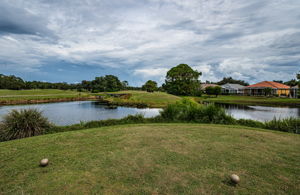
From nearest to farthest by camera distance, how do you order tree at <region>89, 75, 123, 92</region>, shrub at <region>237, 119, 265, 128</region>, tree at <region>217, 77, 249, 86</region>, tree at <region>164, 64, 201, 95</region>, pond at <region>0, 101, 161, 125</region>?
1. shrub at <region>237, 119, 265, 128</region>
2. pond at <region>0, 101, 161, 125</region>
3. tree at <region>164, 64, 201, 95</region>
4. tree at <region>89, 75, 123, 92</region>
5. tree at <region>217, 77, 249, 86</region>

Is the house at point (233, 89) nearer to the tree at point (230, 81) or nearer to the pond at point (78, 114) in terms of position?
the tree at point (230, 81)

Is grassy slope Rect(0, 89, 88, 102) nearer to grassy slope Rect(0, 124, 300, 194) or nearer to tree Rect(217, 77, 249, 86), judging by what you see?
grassy slope Rect(0, 124, 300, 194)

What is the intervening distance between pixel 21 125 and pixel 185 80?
43.3m

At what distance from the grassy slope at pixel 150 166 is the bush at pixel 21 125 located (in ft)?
6.02

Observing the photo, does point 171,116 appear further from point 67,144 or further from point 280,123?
point 67,144

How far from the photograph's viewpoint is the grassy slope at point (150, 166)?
265cm

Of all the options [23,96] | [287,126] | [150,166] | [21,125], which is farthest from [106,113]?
[23,96]

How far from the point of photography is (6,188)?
262 centimetres

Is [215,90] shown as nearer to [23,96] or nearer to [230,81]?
[23,96]

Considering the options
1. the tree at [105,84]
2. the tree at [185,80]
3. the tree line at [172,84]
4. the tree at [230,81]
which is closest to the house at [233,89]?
the tree line at [172,84]

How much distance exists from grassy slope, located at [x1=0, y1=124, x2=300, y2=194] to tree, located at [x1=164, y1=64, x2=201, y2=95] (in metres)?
41.0

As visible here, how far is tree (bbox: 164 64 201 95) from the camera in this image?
1793 inches

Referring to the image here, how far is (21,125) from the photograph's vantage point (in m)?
6.57

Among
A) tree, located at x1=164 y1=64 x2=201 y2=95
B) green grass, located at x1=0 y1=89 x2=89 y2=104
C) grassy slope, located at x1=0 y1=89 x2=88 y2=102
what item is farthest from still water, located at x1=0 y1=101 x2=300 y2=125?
tree, located at x1=164 y1=64 x2=201 y2=95
